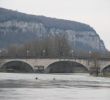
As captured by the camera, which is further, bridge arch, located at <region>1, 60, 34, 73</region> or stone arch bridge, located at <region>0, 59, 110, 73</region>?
bridge arch, located at <region>1, 60, 34, 73</region>

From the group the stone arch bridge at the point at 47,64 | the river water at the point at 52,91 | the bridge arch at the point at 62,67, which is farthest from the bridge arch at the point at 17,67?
the river water at the point at 52,91

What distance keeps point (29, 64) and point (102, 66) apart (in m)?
20.9

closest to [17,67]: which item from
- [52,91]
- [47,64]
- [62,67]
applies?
[62,67]

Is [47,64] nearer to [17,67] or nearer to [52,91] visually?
[17,67]

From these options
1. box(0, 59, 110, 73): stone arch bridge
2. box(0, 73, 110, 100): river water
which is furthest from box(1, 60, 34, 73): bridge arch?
box(0, 73, 110, 100): river water

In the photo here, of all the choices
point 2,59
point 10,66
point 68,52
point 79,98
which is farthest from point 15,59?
point 79,98

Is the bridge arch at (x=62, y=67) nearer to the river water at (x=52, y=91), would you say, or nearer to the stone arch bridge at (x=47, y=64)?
the stone arch bridge at (x=47, y=64)

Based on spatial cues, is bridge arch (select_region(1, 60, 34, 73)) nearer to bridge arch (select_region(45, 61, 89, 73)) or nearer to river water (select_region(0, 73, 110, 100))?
bridge arch (select_region(45, 61, 89, 73))

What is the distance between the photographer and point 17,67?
153m

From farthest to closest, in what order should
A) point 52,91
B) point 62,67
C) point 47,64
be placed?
point 62,67, point 47,64, point 52,91

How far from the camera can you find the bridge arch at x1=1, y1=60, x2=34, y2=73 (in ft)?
470

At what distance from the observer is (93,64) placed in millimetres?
134625

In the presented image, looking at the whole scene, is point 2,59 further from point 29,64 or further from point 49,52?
point 49,52

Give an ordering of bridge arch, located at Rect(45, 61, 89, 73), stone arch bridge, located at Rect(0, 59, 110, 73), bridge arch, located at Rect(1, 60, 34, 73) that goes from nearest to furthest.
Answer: stone arch bridge, located at Rect(0, 59, 110, 73), bridge arch, located at Rect(45, 61, 89, 73), bridge arch, located at Rect(1, 60, 34, 73)
